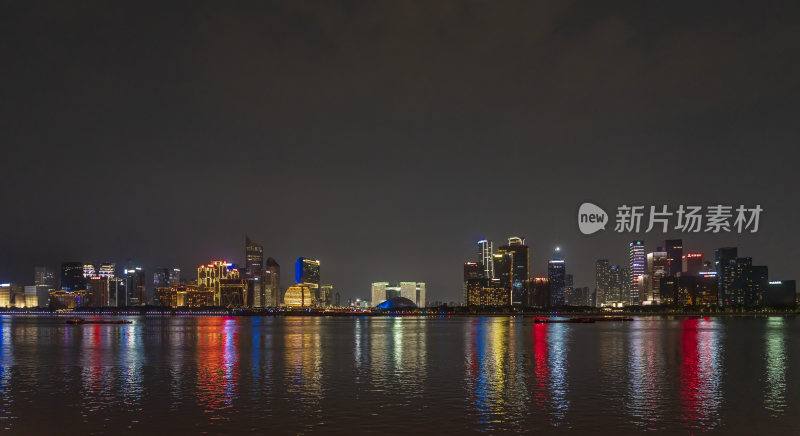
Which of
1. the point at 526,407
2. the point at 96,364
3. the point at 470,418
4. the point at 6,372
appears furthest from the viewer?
the point at 96,364

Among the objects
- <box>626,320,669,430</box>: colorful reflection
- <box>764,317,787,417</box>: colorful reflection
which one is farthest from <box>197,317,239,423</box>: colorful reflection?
<box>764,317,787,417</box>: colorful reflection

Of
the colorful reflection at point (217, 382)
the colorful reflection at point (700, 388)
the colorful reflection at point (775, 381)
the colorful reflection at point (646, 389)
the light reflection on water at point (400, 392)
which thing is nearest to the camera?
the light reflection on water at point (400, 392)

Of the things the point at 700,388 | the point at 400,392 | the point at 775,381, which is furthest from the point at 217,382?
the point at 775,381

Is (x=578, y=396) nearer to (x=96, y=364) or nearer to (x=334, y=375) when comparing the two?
(x=334, y=375)

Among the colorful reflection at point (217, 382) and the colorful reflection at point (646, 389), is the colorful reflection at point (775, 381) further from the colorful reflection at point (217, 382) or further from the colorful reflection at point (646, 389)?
the colorful reflection at point (217, 382)

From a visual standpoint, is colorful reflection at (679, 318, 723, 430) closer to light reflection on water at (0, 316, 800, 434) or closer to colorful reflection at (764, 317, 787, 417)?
light reflection on water at (0, 316, 800, 434)

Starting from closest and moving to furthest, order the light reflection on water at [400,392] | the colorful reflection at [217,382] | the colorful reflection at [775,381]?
the light reflection on water at [400,392], the colorful reflection at [217,382], the colorful reflection at [775,381]

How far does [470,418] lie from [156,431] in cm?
1599

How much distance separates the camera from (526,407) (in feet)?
135

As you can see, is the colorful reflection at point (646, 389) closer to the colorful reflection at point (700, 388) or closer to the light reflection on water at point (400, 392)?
the light reflection on water at point (400, 392)

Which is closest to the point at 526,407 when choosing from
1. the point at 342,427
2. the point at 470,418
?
the point at 470,418

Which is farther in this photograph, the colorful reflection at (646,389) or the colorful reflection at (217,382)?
the colorful reflection at (217,382)

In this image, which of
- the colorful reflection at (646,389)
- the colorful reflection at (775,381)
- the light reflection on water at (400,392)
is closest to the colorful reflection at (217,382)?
the light reflection on water at (400,392)

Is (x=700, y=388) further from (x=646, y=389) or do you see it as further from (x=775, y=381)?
(x=775, y=381)
